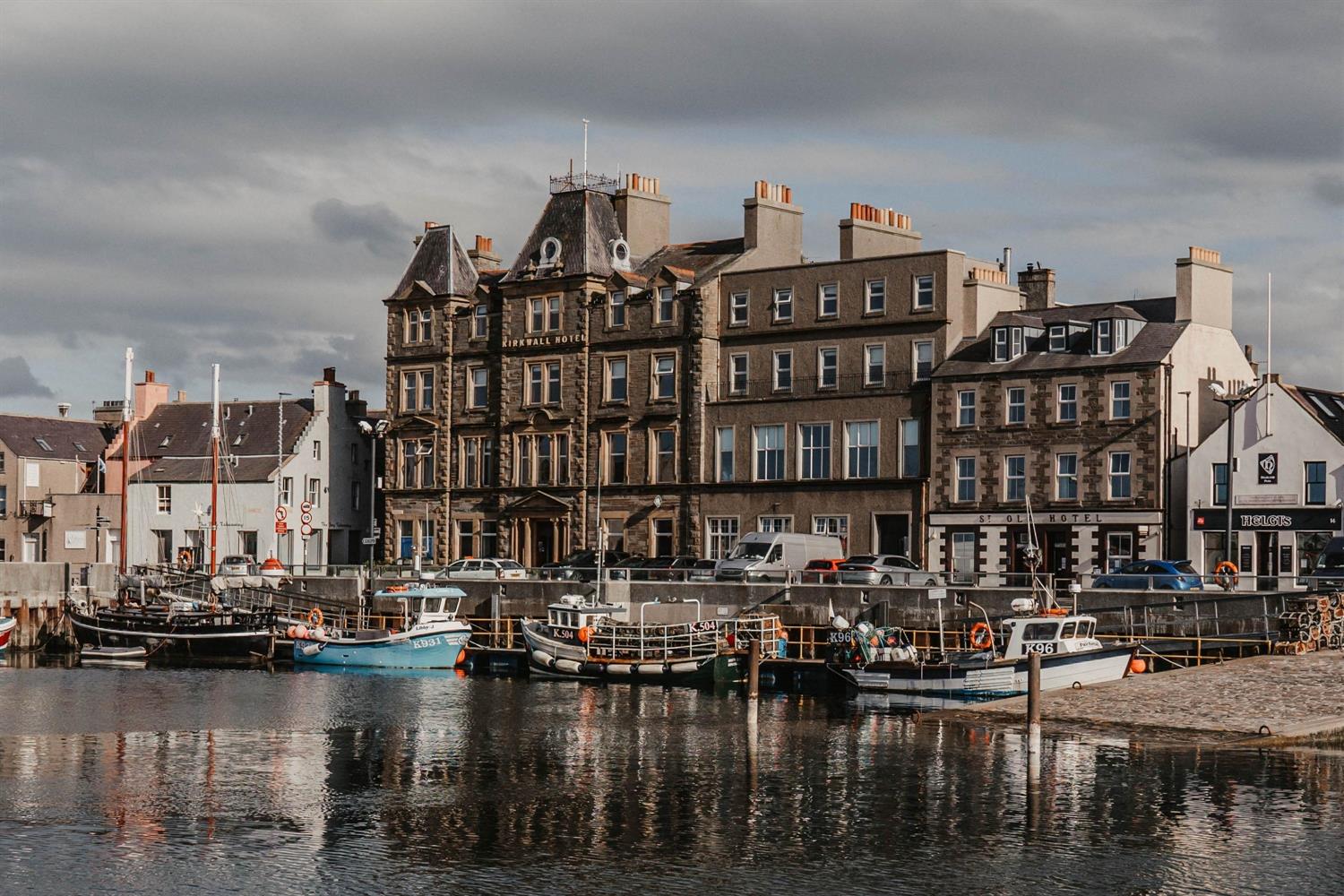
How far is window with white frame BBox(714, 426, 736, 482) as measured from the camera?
82.1m

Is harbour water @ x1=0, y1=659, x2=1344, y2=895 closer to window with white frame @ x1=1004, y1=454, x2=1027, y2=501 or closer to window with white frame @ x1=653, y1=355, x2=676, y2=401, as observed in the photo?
window with white frame @ x1=1004, y1=454, x2=1027, y2=501

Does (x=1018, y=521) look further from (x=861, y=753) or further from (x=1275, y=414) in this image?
(x=861, y=753)

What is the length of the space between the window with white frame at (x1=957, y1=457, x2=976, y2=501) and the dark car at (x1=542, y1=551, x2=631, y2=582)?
1435cm

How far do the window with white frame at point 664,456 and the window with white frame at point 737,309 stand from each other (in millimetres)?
5637

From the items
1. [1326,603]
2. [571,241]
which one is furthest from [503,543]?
[1326,603]

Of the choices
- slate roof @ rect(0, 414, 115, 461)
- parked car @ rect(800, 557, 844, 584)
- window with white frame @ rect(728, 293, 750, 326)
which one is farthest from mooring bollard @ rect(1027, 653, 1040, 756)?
slate roof @ rect(0, 414, 115, 461)

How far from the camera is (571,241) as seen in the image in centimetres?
8694

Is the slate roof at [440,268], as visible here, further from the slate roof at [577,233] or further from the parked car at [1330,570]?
the parked car at [1330,570]

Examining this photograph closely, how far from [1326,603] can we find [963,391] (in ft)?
82.7

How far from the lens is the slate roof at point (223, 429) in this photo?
98625mm

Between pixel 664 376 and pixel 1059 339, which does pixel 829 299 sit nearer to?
pixel 664 376

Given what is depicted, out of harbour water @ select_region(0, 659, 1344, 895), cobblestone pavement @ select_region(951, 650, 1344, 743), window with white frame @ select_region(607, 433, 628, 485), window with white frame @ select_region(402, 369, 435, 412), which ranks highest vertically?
window with white frame @ select_region(402, 369, 435, 412)

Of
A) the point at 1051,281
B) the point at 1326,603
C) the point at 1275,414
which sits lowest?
the point at 1326,603

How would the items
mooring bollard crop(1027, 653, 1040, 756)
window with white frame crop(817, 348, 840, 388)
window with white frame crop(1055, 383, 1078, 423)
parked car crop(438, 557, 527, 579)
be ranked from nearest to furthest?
mooring bollard crop(1027, 653, 1040, 756)
window with white frame crop(1055, 383, 1078, 423)
parked car crop(438, 557, 527, 579)
window with white frame crop(817, 348, 840, 388)
